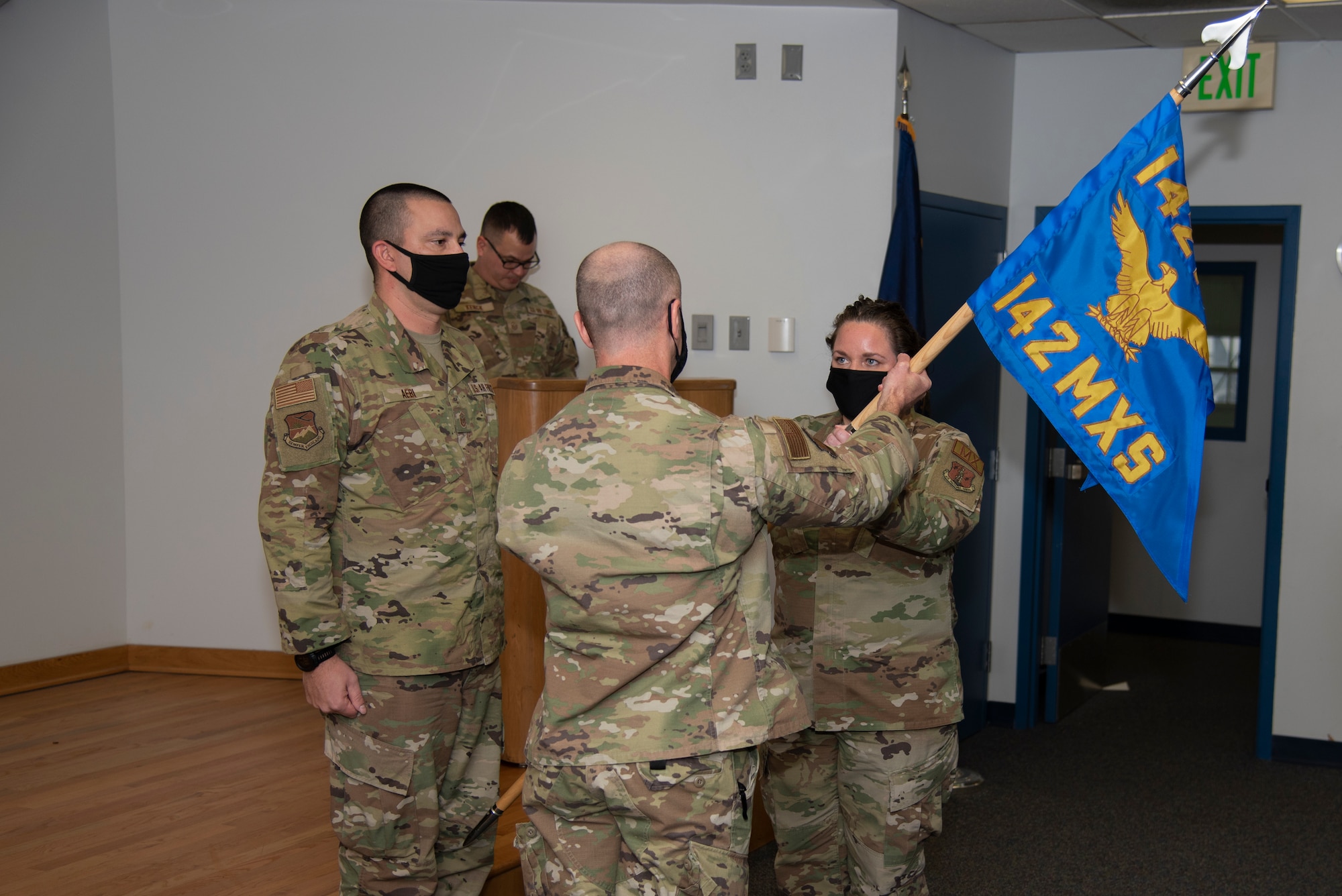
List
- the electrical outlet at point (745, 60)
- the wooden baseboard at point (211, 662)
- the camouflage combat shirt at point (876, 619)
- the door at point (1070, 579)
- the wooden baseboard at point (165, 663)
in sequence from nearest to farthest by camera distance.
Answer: the camouflage combat shirt at point (876, 619) < the electrical outlet at point (745, 60) < the wooden baseboard at point (165, 663) < the wooden baseboard at point (211, 662) < the door at point (1070, 579)

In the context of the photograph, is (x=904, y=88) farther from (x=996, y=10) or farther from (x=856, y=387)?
(x=856, y=387)

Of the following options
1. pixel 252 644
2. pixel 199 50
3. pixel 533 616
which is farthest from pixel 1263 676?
pixel 199 50

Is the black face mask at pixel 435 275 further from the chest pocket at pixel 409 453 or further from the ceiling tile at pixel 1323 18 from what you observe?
the ceiling tile at pixel 1323 18

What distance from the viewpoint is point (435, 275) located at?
228 cm

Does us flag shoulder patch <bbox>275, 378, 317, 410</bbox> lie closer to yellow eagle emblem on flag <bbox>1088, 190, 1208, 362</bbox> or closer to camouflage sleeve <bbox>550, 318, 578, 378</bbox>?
yellow eagle emblem on flag <bbox>1088, 190, 1208, 362</bbox>

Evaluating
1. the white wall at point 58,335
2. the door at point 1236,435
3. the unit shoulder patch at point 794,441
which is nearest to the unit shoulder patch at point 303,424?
the unit shoulder patch at point 794,441

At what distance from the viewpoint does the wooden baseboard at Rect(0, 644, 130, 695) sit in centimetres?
422

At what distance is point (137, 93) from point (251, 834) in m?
3.08

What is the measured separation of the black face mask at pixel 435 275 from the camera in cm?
226

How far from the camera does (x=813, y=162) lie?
3881mm

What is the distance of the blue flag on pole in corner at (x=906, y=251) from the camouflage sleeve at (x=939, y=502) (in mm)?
1529

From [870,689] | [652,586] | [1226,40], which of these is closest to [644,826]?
[652,586]

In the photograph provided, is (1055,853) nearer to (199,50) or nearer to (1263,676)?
(1263,676)

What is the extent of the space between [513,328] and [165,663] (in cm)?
220
